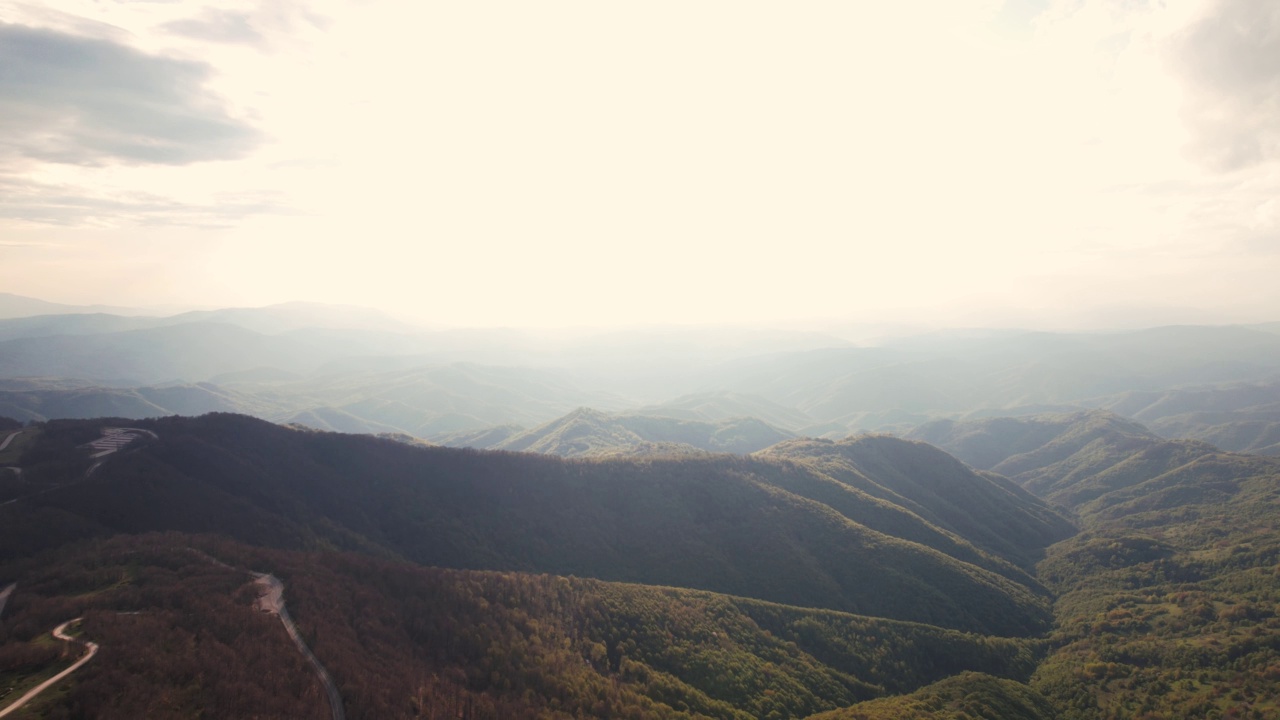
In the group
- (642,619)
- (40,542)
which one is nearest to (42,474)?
(40,542)

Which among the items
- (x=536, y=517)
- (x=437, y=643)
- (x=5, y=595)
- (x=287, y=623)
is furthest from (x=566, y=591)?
(x=5, y=595)

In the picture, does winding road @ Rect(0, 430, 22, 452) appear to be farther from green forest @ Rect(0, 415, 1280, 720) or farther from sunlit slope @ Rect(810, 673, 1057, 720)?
sunlit slope @ Rect(810, 673, 1057, 720)

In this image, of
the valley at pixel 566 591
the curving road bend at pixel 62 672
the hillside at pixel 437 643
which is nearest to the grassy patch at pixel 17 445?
the valley at pixel 566 591

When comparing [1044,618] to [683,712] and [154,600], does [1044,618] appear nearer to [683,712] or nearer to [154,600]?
[683,712]

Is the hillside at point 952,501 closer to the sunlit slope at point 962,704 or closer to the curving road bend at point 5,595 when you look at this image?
the sunlit slope at point 962,704

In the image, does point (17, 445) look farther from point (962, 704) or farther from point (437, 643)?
point (962, 704)

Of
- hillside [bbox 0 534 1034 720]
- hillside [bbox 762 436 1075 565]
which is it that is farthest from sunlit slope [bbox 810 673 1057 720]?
hillside [bbox 762 436 1075 565]

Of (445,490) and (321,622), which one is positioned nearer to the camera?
(321,622)
